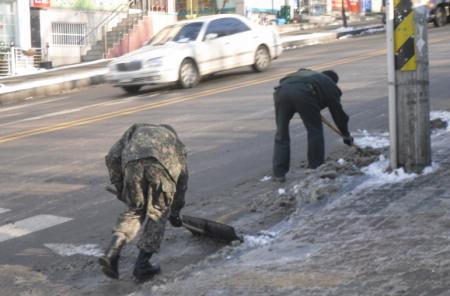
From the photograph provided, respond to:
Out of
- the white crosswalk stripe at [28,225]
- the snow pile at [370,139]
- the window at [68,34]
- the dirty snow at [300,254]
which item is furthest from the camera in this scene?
the window at [68,34]

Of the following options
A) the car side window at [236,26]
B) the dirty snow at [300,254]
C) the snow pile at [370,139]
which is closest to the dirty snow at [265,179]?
the dirty snow at [300,254]

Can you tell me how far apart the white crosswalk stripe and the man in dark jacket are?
8.18 feet

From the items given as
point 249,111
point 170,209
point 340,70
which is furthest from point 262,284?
point 340,70

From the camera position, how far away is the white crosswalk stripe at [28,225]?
702 cm

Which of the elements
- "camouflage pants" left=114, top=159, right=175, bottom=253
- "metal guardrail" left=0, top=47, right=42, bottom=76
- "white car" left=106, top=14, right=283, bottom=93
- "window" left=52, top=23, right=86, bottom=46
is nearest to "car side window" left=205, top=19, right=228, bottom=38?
"white car" left=106, top=14, right=283, bottom=93

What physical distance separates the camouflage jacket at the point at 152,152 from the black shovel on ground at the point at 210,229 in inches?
23.0

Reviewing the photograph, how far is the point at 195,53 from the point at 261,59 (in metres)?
2.41

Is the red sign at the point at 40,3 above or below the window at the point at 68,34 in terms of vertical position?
above

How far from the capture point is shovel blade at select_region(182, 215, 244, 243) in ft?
20.5

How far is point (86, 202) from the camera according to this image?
803 cm

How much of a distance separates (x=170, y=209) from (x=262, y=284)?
1.04m

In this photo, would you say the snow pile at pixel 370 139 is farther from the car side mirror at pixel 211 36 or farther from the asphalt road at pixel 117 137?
the car side mirror at pixel 211 36

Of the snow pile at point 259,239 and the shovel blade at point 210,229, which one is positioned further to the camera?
the shovel blade at point 210,229

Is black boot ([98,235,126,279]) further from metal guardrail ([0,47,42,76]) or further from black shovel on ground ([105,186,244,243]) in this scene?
metal guardrail ([0,47,42,76])
